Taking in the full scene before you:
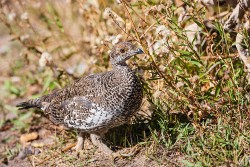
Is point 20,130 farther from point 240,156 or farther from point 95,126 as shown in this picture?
point 240,156

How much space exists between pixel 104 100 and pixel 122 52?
0.46 meters

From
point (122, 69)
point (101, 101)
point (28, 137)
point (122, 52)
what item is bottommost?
point (28, 137)

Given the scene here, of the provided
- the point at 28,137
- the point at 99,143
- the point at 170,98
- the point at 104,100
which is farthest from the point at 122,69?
the point at 28,137

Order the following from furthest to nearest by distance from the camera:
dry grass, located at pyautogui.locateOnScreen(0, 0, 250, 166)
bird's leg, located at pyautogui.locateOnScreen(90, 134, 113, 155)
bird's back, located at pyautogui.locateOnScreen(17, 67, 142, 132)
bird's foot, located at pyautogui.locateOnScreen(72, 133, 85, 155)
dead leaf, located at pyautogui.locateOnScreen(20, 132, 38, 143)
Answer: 1. dead leaf, located at pyautogui.locateOnScreen(20, 132, 38, 143)
2. bird's foot, located at pyautogui.locateOnScreen(72, 133, 85, 155)
3. bird's leg, located at pyautogui.locateOnScreen(90, 134, 113, 155)
4. bird's back, located at pyautogui.locateOnScreen(17, 67, 142, 132)
5. dry grass, located at pyautogui.locateOnScreen(0, 0, 250, 166)

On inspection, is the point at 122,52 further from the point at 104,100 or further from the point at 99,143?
the point at 99,143

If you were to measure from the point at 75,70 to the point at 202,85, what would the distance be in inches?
77.9

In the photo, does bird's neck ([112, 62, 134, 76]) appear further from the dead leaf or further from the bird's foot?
the dead leaf

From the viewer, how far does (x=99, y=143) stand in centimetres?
471

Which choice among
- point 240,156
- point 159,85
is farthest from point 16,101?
point 240,156

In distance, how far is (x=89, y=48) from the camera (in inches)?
258

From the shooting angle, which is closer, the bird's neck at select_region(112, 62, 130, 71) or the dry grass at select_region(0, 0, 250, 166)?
the dry grass at select_region(0, 0, 250, 166)

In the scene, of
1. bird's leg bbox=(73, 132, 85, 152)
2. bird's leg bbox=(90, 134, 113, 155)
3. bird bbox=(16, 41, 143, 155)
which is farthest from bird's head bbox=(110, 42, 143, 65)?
bird's leg bbox=(73, 132, 85, 152)

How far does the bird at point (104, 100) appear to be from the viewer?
4367 mm

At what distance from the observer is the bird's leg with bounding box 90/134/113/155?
183 inches
